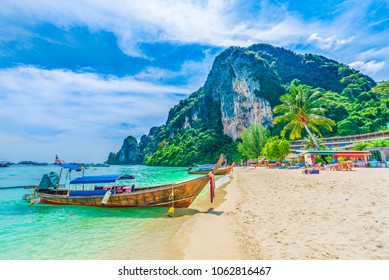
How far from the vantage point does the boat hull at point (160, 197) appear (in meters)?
10.3

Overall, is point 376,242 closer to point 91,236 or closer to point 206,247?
point 206,247

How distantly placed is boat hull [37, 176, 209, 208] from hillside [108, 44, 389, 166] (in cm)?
5157

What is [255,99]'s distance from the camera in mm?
76000

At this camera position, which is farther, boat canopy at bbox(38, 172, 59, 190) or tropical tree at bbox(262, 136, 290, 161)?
tropical tree at bbox(262, 136, 290, 161)

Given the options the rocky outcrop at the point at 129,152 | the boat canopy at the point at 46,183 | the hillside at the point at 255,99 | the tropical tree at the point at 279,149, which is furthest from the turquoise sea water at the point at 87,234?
the rocky outcrop at the point at 129,152

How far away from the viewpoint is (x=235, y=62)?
284 ft

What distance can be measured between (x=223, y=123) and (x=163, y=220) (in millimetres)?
82599

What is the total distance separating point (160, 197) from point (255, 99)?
71.6m

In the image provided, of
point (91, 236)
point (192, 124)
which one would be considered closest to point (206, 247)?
point (91, 236)

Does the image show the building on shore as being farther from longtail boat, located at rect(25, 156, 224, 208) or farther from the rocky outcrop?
the rocky outcrop

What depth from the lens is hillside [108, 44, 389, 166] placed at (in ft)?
192

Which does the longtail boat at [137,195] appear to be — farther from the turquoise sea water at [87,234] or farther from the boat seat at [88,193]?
Answer: the turquoise sea water at [87,234]

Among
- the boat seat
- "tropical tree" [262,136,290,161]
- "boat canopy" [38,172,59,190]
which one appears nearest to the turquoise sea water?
the boat seat

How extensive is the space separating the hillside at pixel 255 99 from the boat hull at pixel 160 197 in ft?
169
